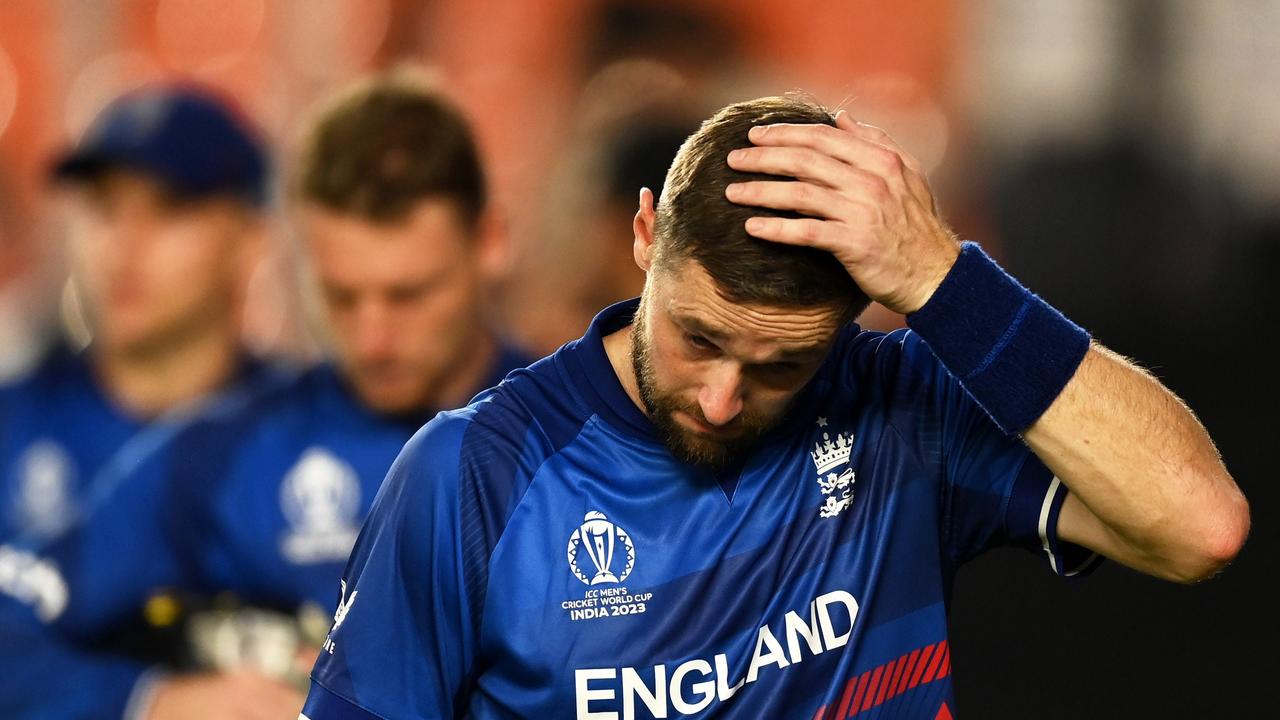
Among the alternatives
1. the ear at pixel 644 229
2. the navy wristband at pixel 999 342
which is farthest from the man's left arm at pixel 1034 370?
the ear at pixel 644 229

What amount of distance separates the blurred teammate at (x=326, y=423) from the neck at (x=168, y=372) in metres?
0.80

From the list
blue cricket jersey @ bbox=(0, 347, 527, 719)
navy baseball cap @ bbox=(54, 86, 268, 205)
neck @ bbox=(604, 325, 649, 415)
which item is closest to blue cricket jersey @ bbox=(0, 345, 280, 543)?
navy baseball cap @ bbox=(54, 86, 268, 205)

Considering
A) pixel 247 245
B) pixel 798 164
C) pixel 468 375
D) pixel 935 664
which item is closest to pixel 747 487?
pixel 935 664

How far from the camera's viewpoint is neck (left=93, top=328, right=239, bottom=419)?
4.56m

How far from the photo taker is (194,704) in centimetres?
364

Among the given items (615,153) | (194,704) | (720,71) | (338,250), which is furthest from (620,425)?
(720,71)

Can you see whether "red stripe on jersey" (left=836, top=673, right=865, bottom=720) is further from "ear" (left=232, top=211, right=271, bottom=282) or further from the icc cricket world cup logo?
"ear" (left=232, top=211, right=271, bottom=282)

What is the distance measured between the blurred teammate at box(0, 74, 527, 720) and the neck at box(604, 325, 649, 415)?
1.31 metres

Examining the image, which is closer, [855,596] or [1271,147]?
[855,596]

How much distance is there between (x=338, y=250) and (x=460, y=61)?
428 cm

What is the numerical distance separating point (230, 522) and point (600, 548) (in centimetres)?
188

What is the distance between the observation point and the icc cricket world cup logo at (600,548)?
1936 millimetres

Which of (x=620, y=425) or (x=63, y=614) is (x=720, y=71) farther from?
(x=620, y=425)

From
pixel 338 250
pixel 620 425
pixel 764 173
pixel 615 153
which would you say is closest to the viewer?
pixel 764 173
